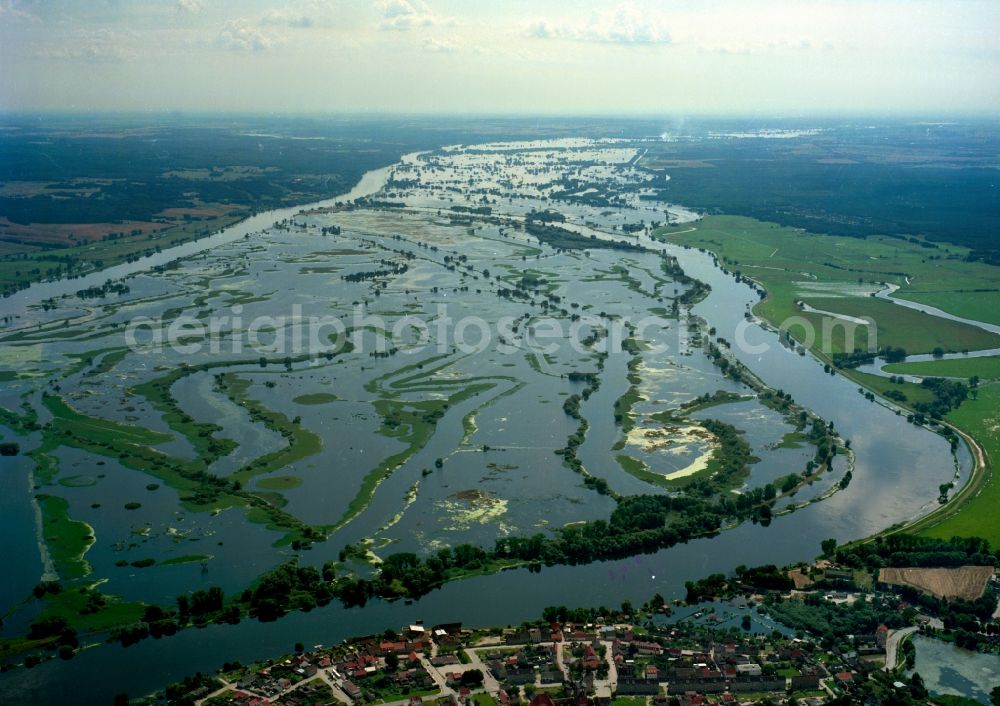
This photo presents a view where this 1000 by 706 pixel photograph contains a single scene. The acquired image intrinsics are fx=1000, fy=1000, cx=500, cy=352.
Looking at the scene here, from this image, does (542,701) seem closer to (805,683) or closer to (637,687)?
(637,687)

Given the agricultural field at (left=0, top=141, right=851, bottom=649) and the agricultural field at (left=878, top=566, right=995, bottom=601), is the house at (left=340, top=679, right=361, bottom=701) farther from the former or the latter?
the agricultural field at (left=878, top=566, right=995, bottom=601)

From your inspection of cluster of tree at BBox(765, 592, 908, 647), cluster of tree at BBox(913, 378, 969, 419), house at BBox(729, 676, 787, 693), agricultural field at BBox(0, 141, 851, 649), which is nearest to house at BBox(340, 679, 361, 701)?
agricultural field at BBox(0, 141, 851, 649)

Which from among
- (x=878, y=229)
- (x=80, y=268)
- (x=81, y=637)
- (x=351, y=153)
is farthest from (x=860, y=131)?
(x=81, y=637)

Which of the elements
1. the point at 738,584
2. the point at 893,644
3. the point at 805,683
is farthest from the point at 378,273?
the point at 805,683

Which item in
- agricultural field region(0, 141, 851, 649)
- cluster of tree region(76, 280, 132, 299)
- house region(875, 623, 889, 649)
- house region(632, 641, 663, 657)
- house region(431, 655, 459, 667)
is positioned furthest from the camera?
cluster of tree region(76, 280, 132, 299)

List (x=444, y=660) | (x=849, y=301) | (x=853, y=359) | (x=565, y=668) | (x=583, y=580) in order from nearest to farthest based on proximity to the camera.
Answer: (x=565, y=668) < (x=444, y=660) < (x=583, y=580) < (x=853, y=359) < (x=849, y=301)

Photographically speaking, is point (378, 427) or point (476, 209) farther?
point (476, 209)

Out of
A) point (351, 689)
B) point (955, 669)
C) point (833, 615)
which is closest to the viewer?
point (351, 689)

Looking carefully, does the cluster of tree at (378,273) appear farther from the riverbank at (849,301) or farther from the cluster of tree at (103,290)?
the riverbank at (849,301)
